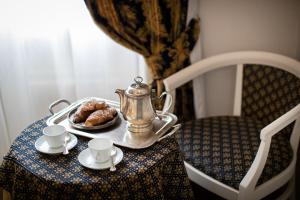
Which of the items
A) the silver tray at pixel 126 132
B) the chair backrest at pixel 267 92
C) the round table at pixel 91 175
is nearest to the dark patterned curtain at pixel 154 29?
the chair backrest at pixel 267 92

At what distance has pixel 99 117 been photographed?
127 cm

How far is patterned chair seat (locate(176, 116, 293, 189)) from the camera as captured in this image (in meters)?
1.36

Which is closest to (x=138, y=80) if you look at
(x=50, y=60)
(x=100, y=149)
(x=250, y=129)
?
(x=100, y=149)

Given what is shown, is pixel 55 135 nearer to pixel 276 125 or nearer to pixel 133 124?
pixel 133 124

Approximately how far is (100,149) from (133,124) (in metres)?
0.20

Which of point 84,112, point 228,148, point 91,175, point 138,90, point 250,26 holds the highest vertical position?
point 250,26

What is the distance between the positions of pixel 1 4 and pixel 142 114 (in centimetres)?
103

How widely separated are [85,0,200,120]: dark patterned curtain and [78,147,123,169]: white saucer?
705 millimetres

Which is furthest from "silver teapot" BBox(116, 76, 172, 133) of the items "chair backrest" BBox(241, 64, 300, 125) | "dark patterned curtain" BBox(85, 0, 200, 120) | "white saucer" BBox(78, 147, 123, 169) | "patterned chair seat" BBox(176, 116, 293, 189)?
"chair backrest" BBox(241, 64, 300, 125)

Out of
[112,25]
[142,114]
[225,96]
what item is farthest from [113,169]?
[225,96]

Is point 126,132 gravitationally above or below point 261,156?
above

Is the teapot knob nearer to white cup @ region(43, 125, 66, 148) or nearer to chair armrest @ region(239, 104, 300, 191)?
white cup @ region(43, 125, 66, 148)

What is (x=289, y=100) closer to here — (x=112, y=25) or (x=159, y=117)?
(x=159, y=117)

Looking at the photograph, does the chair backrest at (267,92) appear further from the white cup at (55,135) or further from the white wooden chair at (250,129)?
the white cup at (55,135)
